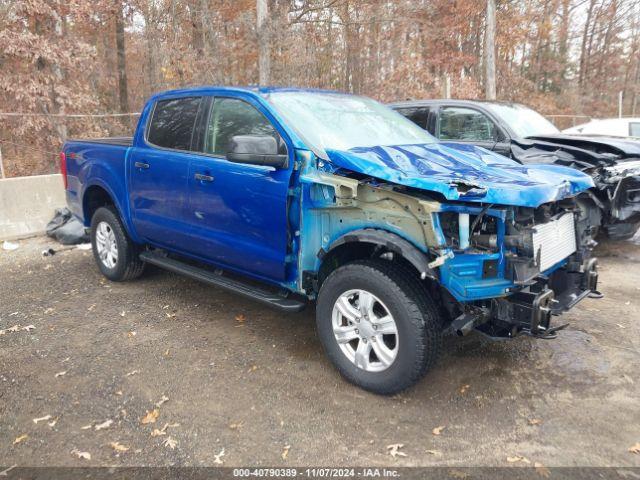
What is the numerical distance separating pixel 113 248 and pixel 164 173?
1.51m

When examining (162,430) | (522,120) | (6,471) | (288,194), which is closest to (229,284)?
(288,194)

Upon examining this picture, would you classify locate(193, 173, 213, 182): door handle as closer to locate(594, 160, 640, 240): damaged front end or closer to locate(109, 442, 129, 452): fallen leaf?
locate(109, 442, 129, 452): fallen leaf

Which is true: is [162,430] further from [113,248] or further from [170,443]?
[113,248]

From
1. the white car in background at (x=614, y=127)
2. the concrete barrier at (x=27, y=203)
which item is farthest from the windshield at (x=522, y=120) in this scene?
the concrete barrier at (x=27, y=203)

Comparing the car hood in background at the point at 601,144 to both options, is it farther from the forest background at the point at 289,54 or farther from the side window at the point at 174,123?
the forest background at the point at 289,54

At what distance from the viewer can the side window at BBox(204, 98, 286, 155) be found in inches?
152

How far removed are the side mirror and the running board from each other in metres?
0.98

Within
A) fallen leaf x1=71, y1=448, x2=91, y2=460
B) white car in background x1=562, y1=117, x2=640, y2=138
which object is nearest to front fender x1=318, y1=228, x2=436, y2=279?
fallen leaf x1=71, y1=448, x2=91, y2=460

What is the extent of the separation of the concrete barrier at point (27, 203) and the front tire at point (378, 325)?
633 centimetres

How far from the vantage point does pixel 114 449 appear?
283cm

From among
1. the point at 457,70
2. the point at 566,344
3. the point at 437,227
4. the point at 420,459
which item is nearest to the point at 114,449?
the point at 420,459

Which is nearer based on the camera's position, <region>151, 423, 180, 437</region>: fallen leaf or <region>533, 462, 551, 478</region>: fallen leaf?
<region>533, 462, 551, 478</region>: fallen leaf

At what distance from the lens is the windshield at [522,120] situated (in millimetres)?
6971

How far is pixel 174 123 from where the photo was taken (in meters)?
4.64
